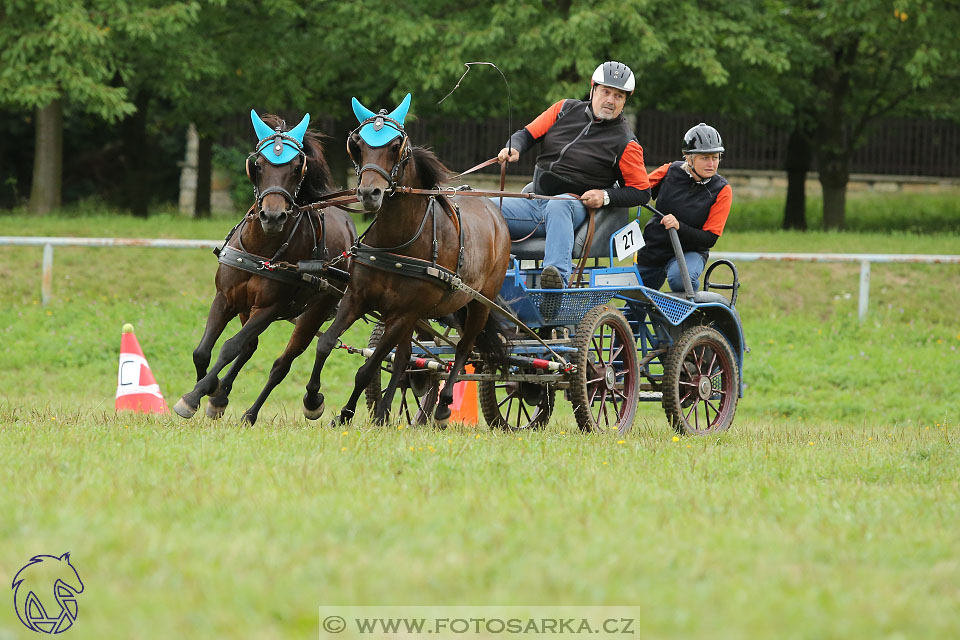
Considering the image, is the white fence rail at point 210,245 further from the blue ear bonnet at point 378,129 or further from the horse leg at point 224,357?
the blue ear bonnet at point 378,129

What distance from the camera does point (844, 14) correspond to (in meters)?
20.5

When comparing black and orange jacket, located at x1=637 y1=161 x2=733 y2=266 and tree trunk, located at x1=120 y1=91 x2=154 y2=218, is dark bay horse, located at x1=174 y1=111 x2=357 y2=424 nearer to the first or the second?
black and orange jacket, located at x1=637 y1=161 x2=733 y2=266

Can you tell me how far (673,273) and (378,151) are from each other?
3052 millimetres

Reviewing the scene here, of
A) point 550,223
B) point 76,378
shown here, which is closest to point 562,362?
point 550,223

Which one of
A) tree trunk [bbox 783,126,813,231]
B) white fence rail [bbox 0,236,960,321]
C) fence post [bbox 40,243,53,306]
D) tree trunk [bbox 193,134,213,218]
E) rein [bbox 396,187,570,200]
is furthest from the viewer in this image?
tree trunk [bbox 193,134,213,218]

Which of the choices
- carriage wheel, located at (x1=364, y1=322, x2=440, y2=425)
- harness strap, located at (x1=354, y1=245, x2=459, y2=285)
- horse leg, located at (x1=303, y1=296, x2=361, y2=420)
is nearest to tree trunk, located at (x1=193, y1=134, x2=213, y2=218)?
carriage wheel, located at (x1=364, y1=322, x2=440, y2=425)

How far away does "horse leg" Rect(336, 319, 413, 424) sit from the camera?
7.87m

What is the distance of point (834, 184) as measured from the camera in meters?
24.6

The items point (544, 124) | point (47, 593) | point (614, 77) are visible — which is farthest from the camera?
point (544, 124)

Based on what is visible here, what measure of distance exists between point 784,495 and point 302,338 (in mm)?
4002

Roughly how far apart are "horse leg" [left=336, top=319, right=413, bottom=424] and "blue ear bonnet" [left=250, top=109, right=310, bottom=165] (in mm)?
1231

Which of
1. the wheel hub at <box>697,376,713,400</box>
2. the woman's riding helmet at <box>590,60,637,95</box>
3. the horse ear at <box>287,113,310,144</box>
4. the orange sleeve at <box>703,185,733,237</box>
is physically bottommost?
the wheel hub at <box>697,376,713,400</box>

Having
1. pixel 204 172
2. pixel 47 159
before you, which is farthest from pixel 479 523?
pixel 204 172

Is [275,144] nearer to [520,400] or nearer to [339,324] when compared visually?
[339,324]
